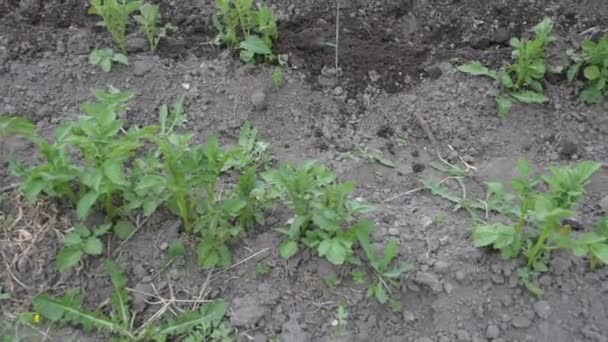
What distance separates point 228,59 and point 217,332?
1598 millimetres

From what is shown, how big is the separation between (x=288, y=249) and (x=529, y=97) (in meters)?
1.58

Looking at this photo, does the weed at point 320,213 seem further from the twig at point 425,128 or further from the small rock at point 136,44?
the small rock at point 136,44

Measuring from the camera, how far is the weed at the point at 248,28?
12.0ft

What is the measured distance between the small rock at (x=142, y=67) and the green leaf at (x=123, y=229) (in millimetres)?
990

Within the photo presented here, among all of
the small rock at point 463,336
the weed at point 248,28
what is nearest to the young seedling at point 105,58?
the weed at point 248,28

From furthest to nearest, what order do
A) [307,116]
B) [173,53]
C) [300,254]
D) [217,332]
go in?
1. [173,53]
2. [307,116]
3. [300,254]
4. [217,332]

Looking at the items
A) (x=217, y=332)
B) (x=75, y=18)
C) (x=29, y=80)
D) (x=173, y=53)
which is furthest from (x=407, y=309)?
(x=75, y=18)

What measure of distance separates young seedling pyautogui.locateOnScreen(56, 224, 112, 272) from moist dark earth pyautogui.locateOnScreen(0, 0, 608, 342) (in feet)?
0.30

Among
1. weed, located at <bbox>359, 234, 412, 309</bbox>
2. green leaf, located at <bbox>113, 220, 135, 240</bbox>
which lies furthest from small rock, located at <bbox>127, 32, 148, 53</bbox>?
weed, located at <bbox>359, 234, 412, 309</bbox>

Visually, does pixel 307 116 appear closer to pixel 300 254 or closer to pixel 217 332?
pixel 300 254

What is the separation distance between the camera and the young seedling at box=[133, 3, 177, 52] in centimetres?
370

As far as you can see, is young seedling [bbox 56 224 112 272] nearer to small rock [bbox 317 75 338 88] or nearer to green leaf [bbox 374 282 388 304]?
green leaf [bbox 374 282 388 304]

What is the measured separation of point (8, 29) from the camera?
386 cm

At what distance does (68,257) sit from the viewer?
2818mm
